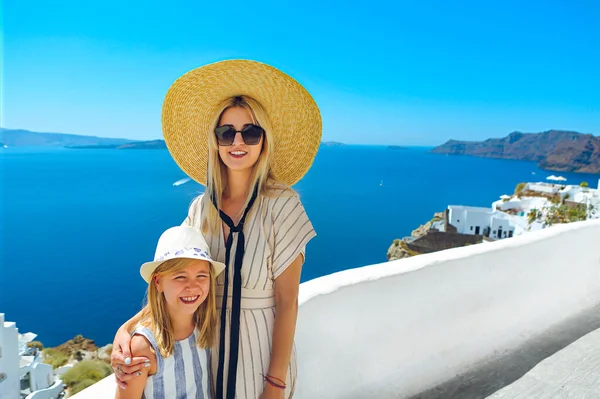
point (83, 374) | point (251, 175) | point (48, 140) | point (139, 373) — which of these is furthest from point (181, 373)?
point (48, 140)

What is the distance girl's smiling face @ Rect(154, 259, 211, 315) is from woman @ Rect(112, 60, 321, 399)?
0.08 m

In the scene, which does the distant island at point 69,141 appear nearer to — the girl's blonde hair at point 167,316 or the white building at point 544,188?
the white building at point 544,188

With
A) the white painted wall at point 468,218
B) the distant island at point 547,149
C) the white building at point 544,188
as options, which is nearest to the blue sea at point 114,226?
the distant island at point 547,149

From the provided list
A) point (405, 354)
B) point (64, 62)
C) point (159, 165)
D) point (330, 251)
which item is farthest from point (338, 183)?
point (405, 354)

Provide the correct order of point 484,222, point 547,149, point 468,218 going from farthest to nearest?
point 547,149 < point 468,218 < point 484,222

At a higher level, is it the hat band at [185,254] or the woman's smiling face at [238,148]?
the woman's smiling face at [238,148]

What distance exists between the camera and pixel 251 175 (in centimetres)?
134

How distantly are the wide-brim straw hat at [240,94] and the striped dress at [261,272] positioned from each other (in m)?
0.18

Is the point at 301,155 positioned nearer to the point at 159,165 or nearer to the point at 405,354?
the point at 405,354

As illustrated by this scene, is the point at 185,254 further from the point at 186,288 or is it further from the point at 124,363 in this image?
the point at 124,363

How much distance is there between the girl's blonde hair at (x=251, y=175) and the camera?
130cm

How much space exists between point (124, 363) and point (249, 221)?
0.47 m

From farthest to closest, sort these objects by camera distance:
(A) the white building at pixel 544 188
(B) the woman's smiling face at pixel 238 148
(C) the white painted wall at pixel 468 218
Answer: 1. (A) the white building at pixel 544 188
2. (C) the white painted wall at pixel 468 218
3. (B) the woman's smiling face at pixel 238 148

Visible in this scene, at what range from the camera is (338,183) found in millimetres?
91875
